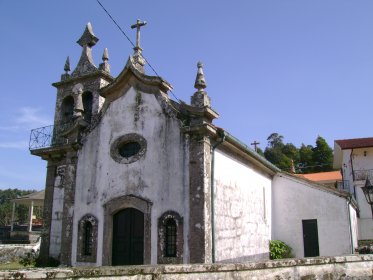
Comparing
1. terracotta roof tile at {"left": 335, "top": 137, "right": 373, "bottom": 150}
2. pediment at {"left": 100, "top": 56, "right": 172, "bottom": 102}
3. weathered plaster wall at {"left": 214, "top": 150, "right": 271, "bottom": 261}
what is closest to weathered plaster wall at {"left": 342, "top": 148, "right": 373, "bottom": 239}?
terracotta roof tile at {"left": 335, "top": 137, "right": 373, "bottom": 150}

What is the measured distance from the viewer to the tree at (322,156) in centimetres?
5571

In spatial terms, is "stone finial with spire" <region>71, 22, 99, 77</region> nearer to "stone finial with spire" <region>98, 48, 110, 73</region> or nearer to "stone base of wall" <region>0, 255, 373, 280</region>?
"stone finial with spire" <region>98, 48, 110, 73</region>

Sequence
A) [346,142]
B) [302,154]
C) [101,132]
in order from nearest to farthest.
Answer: [101,132]
[346,142]
[302,154]

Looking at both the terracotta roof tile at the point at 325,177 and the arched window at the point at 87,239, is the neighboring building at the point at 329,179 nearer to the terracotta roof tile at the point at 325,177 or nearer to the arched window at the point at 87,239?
the terracotta roof tile at the point at 325,177

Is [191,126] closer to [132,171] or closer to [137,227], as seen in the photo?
[132,171]

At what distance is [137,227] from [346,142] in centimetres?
2401

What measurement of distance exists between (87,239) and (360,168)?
2449cm

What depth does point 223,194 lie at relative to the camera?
14.0 metres

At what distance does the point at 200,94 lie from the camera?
1331 centimetres

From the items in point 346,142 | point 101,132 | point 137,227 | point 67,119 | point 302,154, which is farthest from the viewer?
point 302,154


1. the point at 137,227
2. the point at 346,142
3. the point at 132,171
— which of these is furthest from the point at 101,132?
the point at 346,142

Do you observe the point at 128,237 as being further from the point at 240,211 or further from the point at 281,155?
the point at 281,155

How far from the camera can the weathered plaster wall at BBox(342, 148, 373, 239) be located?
28.2 meters

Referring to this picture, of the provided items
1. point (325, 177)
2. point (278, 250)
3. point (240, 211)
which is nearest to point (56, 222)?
point (240, 211)
